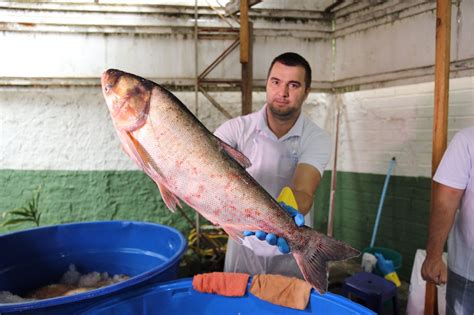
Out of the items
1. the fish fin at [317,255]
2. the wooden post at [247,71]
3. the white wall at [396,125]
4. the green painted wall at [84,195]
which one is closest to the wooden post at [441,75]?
the white wall at [396,125]

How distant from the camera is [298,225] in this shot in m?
1.36

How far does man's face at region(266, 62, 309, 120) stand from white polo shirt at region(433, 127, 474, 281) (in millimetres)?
852

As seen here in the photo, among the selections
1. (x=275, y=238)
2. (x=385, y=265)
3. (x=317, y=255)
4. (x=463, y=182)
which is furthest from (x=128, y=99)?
(x=385, y=265)

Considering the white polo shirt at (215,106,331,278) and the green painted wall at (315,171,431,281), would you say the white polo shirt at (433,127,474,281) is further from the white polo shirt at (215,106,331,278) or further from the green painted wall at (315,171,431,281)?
the green painted wall at (315,171,431,281)

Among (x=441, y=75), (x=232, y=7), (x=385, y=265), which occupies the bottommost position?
(x=385, y=265)

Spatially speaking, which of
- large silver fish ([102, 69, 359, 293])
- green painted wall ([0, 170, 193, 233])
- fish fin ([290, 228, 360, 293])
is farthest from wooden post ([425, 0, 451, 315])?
green painted wall ([0, 170, 193, 233])

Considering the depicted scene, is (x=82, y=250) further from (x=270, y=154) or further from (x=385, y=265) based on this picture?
(x=385, y=265)

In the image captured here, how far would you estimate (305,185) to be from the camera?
2002mm

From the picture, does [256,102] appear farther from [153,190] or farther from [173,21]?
[153,190]

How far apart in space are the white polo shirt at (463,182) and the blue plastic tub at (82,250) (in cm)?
156

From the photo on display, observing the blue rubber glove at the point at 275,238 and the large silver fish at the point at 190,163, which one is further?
the blue rubber glove at the point at 275,238

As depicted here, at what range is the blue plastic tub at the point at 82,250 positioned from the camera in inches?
98.5

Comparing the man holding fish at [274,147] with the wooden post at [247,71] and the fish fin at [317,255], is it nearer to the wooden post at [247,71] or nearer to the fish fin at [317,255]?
the fish fin at [317,255]

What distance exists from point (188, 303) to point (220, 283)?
0.20 meters
